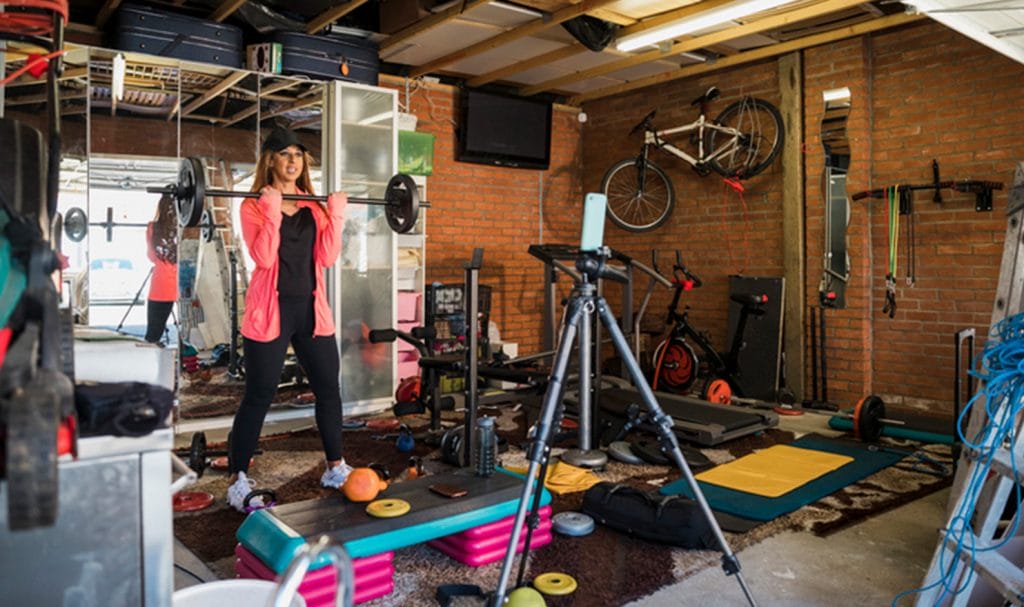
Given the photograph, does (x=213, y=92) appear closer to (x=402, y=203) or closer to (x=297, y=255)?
(x=402, y=203)

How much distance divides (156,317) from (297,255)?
2.15 meters

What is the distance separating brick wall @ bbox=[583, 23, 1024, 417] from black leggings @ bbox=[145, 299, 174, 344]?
469 cm

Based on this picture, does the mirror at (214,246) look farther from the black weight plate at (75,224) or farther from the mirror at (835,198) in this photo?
the mirror at (835,198)

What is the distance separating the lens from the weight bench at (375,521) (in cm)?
245

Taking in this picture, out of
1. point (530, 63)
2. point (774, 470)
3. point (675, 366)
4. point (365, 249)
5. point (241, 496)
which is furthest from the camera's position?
point (530, 63)

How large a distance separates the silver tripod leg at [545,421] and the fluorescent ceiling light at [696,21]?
3.50 metres

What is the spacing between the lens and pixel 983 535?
7.43ft

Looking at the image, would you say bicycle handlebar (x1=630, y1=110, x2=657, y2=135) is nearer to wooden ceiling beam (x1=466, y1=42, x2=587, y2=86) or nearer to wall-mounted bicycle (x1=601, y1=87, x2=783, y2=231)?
wall-mounted bicycle (x1=601, y1=87, x2=783, y2=231)

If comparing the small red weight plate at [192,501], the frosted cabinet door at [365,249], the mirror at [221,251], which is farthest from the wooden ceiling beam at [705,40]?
the small red weight plate at [192,501]

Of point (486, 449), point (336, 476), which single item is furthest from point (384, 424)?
point (486, 449)

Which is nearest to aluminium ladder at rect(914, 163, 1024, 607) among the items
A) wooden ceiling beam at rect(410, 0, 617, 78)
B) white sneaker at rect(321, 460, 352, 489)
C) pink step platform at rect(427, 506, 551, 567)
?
pink step platform at rect(427, 506, 551, 567)

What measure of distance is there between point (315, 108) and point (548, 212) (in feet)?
10.2

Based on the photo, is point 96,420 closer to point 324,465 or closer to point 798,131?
point 324,465

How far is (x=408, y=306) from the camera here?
20.7ft
